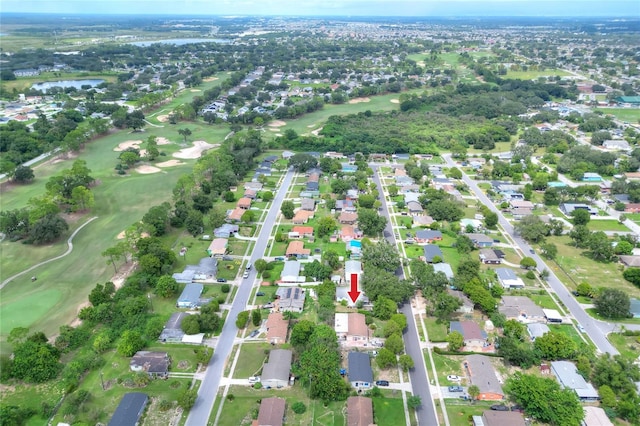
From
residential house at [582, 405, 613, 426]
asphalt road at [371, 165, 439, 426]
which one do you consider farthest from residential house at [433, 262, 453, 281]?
residential house at [582, 405, 613, 426]

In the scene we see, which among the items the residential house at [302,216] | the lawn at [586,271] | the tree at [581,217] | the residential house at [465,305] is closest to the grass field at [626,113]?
the tree at [581,217]

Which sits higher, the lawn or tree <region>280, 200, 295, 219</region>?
tree <region>280, 200, 295, 219</region>

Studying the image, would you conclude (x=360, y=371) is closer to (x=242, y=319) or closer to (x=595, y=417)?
(x=242, y=319)

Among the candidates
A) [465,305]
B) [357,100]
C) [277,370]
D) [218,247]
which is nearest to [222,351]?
[277,370]

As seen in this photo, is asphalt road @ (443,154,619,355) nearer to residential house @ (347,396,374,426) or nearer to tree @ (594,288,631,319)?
tree @ (594,288,631,319)

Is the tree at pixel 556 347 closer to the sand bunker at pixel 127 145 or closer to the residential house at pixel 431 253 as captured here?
the residential house at pixel 431 253

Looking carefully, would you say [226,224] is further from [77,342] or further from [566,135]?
[566,135]

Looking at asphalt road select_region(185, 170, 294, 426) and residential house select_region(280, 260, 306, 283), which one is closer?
asphalt road select_region(185, 170, 294, 426)
